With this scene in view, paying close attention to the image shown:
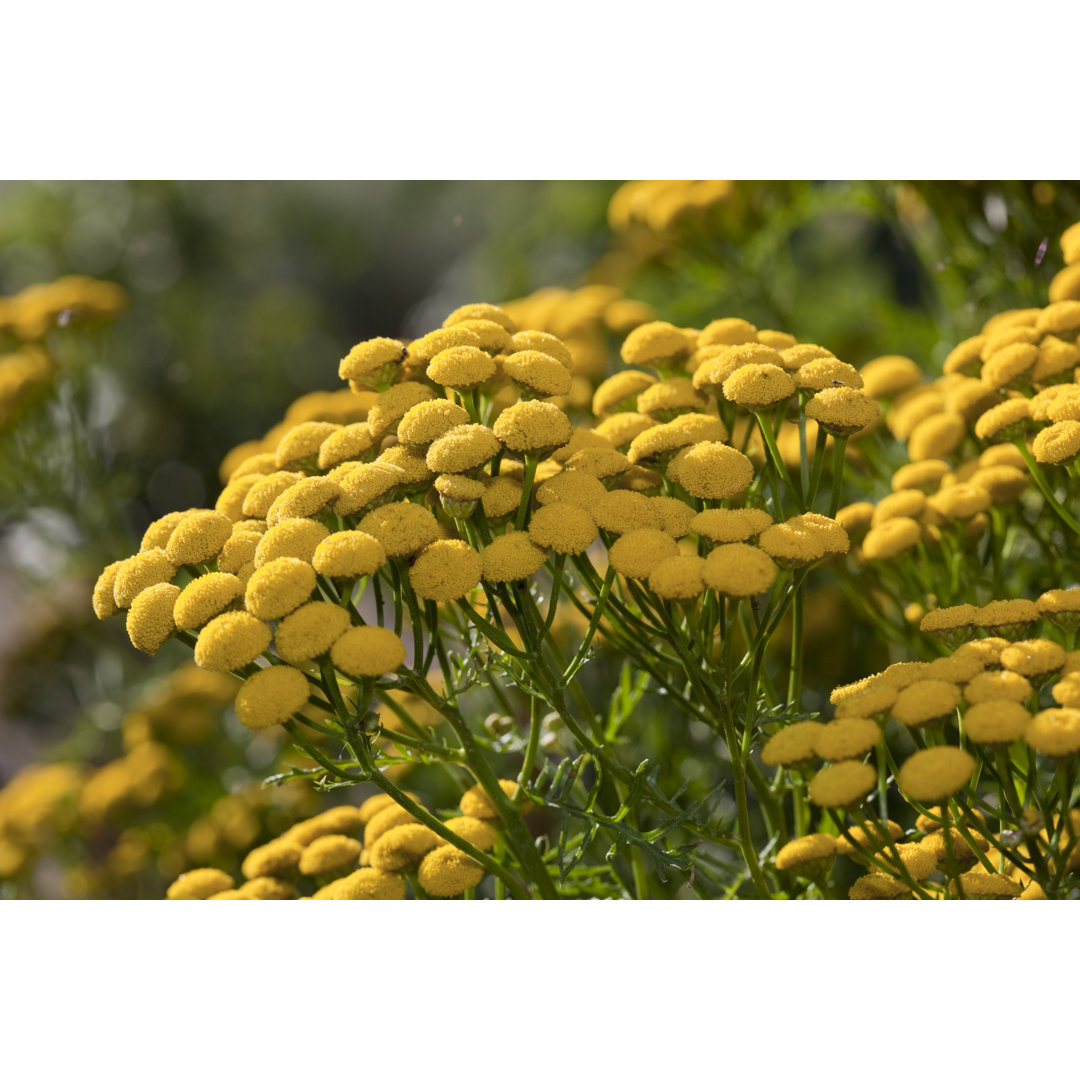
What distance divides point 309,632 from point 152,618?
0.57 feet

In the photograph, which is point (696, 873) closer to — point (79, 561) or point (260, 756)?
point (260, 756)

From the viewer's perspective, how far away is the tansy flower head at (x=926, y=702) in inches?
39.2

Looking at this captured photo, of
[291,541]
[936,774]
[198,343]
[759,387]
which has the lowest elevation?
[936,774]

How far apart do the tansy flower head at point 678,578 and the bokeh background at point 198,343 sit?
737 mm

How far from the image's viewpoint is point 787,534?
1042mm

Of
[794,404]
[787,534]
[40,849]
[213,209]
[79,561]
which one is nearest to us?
[787,534]

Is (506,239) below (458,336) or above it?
above

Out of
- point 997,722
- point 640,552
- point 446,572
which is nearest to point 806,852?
point 997,722

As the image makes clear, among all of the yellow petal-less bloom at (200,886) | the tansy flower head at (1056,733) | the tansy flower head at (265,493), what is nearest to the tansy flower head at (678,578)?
the tansy flower head at (1056,733)

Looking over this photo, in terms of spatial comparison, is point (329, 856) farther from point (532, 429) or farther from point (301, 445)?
point (532, 429)

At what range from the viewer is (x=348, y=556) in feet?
3.27

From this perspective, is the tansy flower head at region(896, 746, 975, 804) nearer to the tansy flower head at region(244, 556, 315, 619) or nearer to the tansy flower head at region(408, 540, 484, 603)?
the tansy flower head at region(408, 540, 484, 603)
